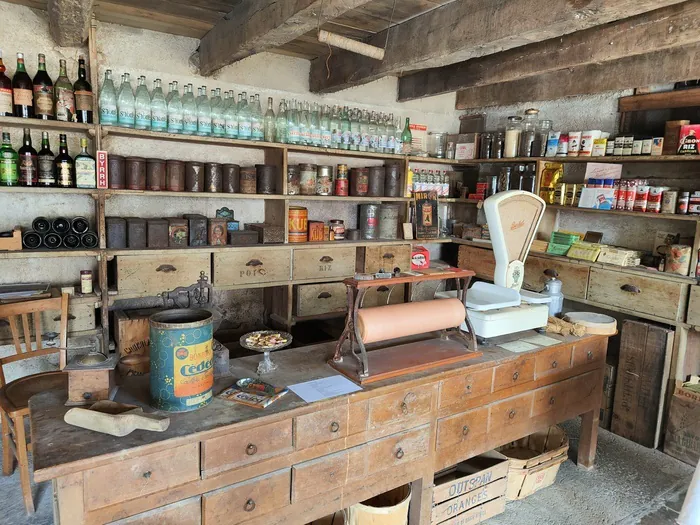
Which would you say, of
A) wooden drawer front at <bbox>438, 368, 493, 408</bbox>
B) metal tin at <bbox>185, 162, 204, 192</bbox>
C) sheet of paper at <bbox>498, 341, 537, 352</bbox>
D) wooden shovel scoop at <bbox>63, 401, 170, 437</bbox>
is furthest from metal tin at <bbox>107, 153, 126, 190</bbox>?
sheet of paper at <bbox>498, 341, 537, 352</bbox>

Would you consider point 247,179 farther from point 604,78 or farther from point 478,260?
point 604,78

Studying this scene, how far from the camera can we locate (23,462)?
2.13 metres

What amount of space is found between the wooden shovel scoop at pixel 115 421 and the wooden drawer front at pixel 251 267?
5.42 ft

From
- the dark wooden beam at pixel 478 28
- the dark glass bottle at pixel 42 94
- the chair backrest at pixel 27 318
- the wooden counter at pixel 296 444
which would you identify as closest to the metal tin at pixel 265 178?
the dark wooden beam at pixel 478 28

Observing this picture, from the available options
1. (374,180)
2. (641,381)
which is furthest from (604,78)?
(641,381)

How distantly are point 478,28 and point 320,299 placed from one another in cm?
187

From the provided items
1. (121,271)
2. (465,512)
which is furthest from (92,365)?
(465,512)

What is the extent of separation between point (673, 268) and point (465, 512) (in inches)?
71.3

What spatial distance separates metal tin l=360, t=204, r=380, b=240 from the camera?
360 cm

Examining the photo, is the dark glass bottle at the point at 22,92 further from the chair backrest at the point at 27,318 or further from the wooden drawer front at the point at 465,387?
the wooden drawer front at the point at 465,387

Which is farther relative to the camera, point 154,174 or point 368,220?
point 368,220

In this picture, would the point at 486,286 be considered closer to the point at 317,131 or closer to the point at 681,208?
the point at 681,208

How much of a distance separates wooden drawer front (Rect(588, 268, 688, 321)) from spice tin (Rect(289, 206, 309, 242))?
6.09 ft

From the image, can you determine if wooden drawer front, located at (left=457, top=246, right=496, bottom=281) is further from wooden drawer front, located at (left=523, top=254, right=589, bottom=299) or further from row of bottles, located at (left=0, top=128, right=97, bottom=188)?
row of bottles, located at (left=0, top=128, right=97, bottom=188)
